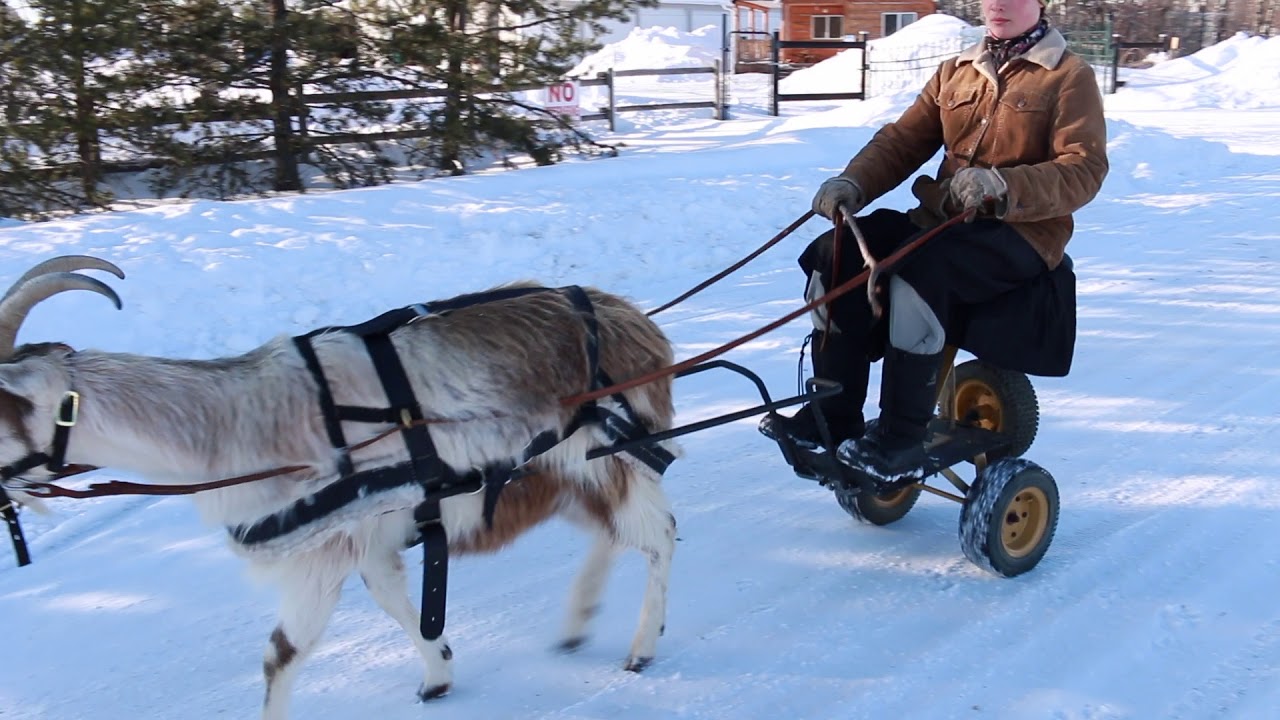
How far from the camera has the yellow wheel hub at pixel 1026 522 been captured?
418 cm

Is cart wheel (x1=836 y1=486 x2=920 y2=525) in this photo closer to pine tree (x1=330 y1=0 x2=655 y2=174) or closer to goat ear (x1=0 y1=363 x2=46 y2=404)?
goat ear (x1=0 y1=363 x2=46 y2=404)

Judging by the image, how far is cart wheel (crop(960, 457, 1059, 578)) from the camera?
4.02 metres

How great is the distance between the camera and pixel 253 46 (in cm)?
1140

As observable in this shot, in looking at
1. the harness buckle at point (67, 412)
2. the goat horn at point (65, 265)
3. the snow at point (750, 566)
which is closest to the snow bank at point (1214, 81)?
the snow at point (750, 566)

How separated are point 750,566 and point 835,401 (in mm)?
753

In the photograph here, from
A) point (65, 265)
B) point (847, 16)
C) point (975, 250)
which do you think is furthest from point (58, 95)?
point (847, 16)

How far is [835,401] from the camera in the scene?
420 cm

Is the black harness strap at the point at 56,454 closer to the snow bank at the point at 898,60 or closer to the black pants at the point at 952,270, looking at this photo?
the black pants at the point at 952,270

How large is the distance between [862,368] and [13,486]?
2.88 metres

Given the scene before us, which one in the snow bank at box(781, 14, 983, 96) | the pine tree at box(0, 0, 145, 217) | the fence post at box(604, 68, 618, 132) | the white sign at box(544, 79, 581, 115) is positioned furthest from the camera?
the snow bank at box(781, 14, 983, 96)

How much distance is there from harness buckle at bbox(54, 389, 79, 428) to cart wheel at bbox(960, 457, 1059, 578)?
3069mm

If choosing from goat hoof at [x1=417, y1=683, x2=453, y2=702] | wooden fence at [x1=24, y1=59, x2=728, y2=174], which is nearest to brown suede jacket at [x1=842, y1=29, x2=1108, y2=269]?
goat hoof at [x1=417, y1=683, x2=453, y2=702]

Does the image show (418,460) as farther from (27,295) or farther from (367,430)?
(27,295)

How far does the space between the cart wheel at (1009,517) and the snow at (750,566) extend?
0.09 m
